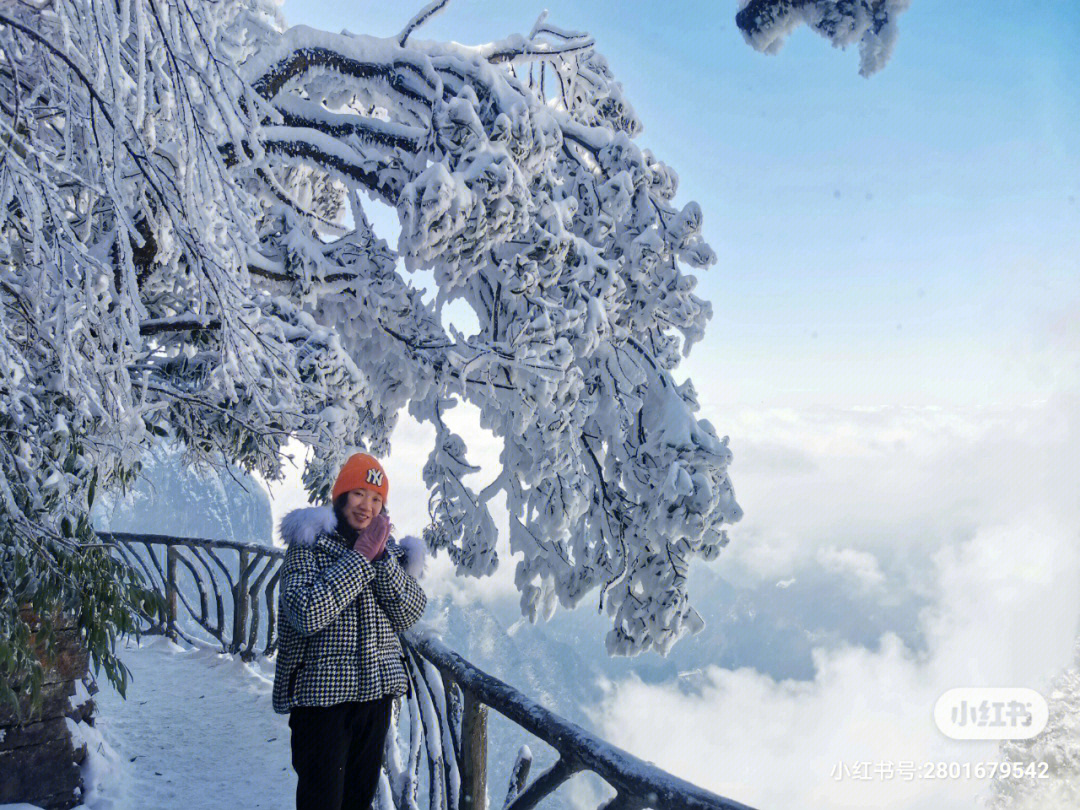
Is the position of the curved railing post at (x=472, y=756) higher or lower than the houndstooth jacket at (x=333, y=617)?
lower

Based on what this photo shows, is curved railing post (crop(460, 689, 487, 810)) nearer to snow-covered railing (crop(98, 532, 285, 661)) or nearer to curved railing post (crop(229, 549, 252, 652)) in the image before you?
snow-covered railing (crop(98, 532, 285, 661))

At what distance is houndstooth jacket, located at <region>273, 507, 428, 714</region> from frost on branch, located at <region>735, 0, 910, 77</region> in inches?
90.1

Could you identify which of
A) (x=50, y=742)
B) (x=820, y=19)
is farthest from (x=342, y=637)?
(x=820, y=19)

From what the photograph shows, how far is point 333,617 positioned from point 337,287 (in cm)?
383

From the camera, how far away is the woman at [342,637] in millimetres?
2750

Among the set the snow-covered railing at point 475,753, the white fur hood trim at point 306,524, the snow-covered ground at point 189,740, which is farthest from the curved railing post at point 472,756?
the snow-covered ground at point 189,740

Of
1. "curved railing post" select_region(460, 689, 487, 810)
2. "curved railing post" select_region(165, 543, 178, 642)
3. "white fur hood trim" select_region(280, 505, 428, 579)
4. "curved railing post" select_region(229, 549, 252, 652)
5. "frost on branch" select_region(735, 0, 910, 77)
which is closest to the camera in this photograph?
"frost on branch" select_region(735, 0, 910, 77)

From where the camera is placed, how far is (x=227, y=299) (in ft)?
9.64

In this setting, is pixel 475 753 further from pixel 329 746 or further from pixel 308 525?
pixel 308 525

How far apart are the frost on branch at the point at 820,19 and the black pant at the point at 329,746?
2.74 m

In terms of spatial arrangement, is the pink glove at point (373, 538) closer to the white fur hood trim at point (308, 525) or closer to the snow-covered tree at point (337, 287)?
the white fur hood trim at point (308, 525)

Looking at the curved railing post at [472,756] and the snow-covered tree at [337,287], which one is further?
the curved railing post at [472,756]

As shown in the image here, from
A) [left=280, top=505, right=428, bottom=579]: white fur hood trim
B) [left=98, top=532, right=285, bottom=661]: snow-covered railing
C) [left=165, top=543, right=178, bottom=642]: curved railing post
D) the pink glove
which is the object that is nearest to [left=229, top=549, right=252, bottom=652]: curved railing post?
[left=98, top=532, right=285, bottom=661]: snow-covered railing

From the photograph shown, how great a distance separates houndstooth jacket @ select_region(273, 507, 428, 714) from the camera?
2.72 metres
